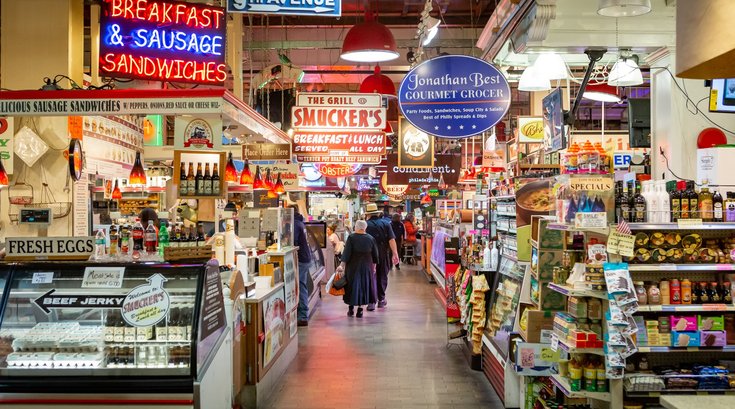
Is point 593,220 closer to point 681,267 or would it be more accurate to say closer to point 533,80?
point 681,267

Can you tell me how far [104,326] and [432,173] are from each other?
1352cm

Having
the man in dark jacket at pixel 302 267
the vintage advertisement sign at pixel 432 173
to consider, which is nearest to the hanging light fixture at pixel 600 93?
the man in dark jacket at pixel 302 267

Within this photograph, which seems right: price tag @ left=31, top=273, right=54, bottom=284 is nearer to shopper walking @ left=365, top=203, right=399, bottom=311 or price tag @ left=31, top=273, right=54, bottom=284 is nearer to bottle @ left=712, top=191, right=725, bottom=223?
bottle @ left=712, top=191, right=725, bottom=223

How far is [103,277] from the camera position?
14.3 feet

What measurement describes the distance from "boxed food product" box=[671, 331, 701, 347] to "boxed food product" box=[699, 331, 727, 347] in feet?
0.10

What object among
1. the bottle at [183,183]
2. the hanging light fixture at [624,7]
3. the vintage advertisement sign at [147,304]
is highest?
the hanging light fixture at [624,7]

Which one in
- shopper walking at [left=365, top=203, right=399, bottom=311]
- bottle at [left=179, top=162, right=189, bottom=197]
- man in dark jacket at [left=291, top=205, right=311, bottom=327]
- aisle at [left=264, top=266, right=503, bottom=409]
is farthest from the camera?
shopper walking at [left=365, top=203, right=399, bottom=311]

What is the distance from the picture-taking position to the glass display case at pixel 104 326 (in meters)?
4.15

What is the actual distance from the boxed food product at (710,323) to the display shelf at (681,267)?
0.37 metres

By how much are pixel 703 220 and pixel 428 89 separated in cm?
294

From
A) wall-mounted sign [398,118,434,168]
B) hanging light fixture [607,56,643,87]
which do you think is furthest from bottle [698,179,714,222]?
wall-mounted sign [398,118,434,168]

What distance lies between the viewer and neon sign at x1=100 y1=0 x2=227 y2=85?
6121 mm

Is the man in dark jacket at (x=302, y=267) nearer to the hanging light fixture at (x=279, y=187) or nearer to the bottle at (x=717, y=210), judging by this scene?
the hanging light fixture at (x=279, y=187)

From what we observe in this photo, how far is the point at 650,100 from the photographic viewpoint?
718cm
